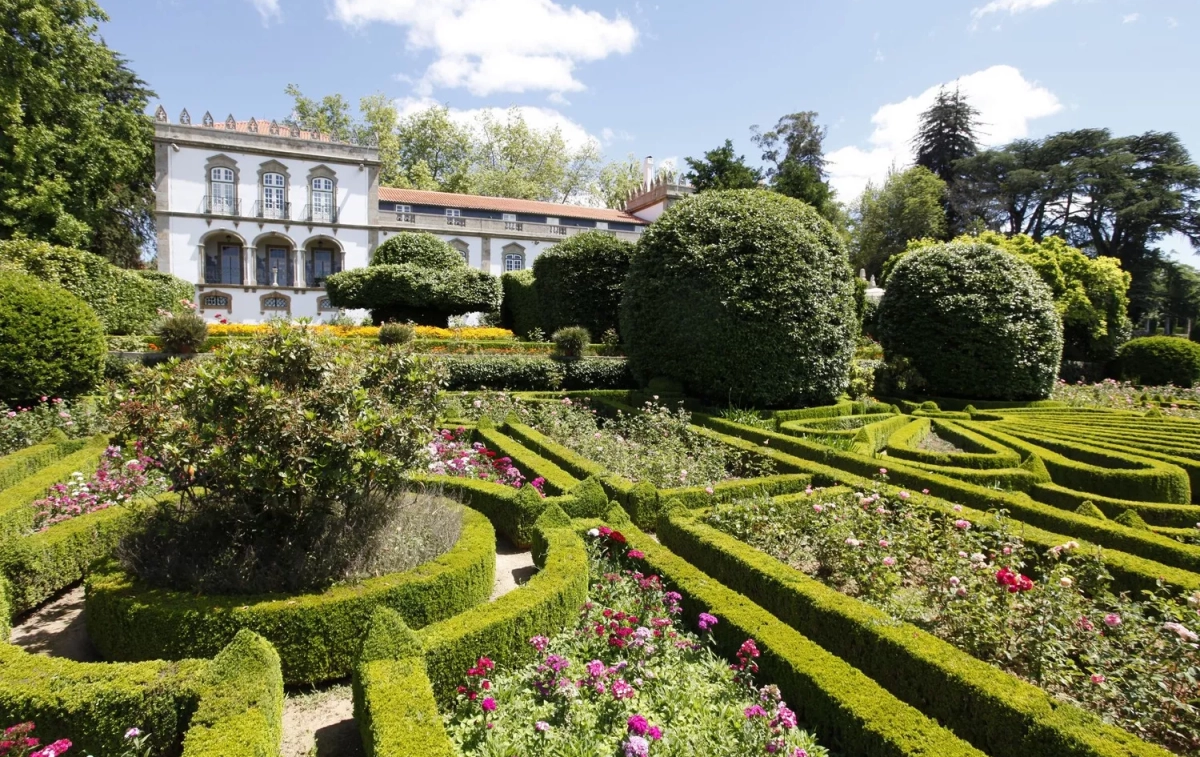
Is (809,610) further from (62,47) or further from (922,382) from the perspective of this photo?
(62,47)

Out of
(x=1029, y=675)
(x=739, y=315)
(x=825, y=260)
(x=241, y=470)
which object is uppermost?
(x=825, y=260)

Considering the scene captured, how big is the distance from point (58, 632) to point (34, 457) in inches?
144

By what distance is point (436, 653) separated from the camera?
3268 millimetres

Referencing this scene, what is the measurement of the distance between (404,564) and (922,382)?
43.3 feet

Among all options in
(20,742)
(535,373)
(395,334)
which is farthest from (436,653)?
(395,334)

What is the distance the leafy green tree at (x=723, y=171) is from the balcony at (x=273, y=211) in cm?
2050

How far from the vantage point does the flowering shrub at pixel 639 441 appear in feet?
23.5

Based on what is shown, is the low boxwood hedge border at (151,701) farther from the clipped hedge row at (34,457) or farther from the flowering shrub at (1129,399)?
the flowering shrub at (1129,399)

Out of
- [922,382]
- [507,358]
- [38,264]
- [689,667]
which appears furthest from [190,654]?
[38,264]

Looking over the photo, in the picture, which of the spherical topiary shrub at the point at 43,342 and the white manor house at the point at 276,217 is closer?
the spherical topiary shrub at the point at 43,342

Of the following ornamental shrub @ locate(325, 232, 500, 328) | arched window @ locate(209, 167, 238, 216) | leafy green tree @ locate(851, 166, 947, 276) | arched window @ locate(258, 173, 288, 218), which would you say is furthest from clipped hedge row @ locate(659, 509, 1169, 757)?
leafy green tree @ locate(851, 166, 947, 276)

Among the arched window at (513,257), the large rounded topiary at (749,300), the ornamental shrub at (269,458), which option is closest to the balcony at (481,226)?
the arched window at (513,257)

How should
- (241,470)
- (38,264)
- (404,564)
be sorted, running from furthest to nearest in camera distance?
1. (38,264)
2. (404,564)
3. (241,470)

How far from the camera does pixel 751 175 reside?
28.5 metres
